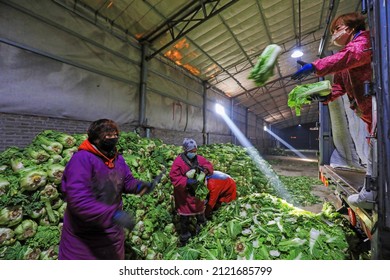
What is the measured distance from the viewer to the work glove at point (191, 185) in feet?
13.0

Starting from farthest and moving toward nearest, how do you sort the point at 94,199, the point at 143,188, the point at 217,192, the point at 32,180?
the point at 217,192 → the point at 32,180 → the point at 143,188 → the point at 94,199

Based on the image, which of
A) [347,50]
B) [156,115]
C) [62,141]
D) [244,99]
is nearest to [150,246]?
[62,141]

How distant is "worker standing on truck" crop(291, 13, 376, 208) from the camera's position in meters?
1.66

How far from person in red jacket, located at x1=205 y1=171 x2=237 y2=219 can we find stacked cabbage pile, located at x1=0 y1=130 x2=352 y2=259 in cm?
70

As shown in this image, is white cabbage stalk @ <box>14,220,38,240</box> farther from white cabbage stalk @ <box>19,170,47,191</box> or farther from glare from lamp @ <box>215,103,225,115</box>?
glare from lamp @ <box>215,103,225,115</box>

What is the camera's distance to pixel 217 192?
4555mm

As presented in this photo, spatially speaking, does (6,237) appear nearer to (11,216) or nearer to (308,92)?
(11,216)

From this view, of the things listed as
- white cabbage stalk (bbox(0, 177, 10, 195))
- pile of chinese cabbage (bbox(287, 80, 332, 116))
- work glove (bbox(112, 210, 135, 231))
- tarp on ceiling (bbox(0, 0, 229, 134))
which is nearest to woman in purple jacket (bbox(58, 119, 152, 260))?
work glove (bbox(112, 210, 135, 231))

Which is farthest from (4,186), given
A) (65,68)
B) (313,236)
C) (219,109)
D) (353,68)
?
(219,109)

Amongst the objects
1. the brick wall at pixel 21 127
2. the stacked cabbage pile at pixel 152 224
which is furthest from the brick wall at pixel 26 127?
the stacked cabbage pile at pixel 152 224

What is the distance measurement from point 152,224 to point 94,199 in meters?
2.33

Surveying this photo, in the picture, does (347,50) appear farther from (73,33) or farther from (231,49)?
(231,49)

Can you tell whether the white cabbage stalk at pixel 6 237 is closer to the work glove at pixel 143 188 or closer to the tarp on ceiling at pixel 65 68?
the work glove at pixel 143 188

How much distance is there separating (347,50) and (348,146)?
11.1 ft
